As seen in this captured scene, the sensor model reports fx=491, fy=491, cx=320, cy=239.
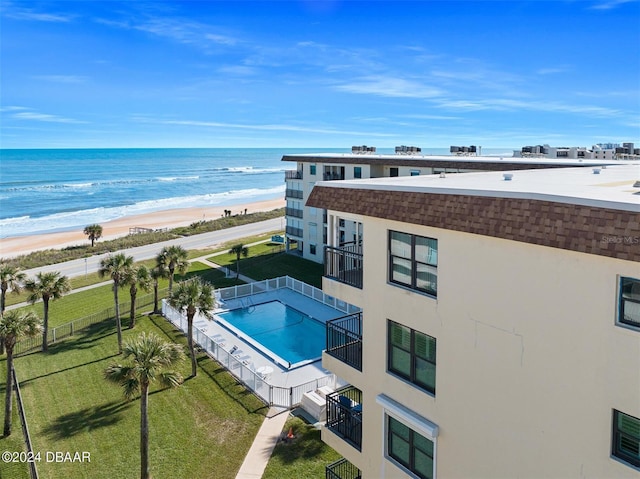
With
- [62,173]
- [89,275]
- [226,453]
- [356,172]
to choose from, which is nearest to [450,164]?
[356,172]

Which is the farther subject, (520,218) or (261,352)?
(261,352)

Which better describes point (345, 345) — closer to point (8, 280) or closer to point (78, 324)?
point (8, 280)

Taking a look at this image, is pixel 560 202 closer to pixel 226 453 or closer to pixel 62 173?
pixel 226 453

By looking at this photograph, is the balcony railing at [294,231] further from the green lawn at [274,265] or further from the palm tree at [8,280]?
the palm tree at [8,280]

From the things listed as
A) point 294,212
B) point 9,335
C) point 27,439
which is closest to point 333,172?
point 294,212

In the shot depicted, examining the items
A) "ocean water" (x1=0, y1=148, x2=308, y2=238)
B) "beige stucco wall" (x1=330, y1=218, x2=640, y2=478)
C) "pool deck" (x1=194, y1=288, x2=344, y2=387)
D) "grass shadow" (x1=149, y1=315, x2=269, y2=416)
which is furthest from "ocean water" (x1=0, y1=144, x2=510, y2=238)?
"beige stucco wall" (x1=330, y1=218, x2=640, y2=478)

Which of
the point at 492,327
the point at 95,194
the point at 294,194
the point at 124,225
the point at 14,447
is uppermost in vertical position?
the point at 294,194
